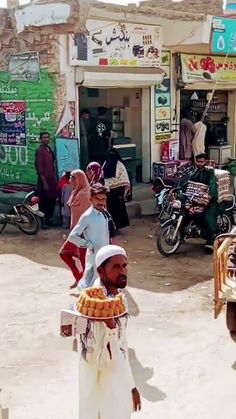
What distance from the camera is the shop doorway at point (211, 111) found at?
49.8 feet

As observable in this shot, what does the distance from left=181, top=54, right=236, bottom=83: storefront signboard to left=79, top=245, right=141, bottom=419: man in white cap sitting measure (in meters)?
10.8

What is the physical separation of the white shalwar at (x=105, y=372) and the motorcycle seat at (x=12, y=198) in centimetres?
718

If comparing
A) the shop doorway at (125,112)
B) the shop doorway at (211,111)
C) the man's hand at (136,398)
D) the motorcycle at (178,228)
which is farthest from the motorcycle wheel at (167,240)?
the shop doorway at (211,111)

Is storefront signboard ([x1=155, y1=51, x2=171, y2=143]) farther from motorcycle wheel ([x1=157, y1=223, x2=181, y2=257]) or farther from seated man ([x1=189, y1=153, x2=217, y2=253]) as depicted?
motorcycle wheel ([x1=157, y1=223, x2=181, y2=257])

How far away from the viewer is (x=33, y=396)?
490 centimetres

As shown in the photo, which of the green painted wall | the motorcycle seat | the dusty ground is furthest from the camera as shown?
the green painted wall

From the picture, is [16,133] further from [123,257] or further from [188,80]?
[123,257]

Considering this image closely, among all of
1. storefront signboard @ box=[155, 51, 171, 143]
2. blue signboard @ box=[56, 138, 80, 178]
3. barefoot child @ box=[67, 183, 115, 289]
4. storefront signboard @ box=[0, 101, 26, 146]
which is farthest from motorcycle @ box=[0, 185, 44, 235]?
barefoot child @ box=[67, 183, 115, 289]

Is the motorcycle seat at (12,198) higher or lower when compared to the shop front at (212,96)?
lower

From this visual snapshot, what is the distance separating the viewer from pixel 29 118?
11.7 meters

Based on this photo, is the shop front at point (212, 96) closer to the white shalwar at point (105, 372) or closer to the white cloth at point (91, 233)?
the white cloth at point (91, 233)

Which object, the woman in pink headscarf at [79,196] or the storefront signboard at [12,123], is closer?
the woman in pink headscarf at [79,196]

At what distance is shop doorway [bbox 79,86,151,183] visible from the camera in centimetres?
1337

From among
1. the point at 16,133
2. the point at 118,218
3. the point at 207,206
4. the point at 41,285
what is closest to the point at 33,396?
the point at 41,285
